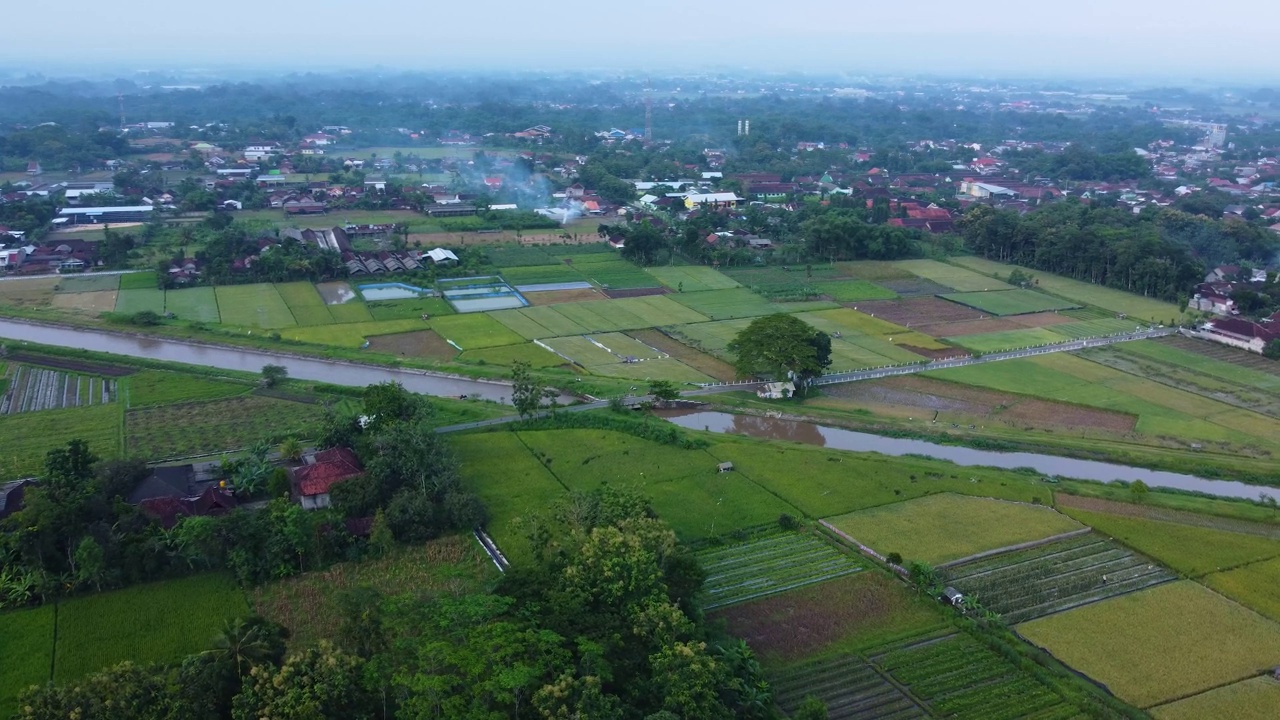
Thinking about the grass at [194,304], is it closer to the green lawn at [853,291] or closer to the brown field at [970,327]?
the green lawn at [853,291]

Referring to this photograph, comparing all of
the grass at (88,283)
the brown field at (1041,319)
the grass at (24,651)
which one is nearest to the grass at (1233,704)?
the grass at (24,651)

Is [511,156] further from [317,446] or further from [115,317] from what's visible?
[317,446]

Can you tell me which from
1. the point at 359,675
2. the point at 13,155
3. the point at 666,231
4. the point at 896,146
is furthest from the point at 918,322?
the point at 13,155

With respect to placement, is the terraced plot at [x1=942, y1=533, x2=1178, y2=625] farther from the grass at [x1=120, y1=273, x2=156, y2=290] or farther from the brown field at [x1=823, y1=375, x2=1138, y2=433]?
the grass at [x1=120, y1=273, x2=156, y2=290]

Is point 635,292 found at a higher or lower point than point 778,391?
lower

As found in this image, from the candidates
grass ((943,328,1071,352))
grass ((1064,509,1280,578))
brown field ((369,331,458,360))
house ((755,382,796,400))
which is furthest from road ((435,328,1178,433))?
grass ((1064,509,1280,578))

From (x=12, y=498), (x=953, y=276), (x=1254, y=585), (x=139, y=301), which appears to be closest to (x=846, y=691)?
(x=1254, y=585)

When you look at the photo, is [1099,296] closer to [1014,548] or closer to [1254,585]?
[1254,585]
